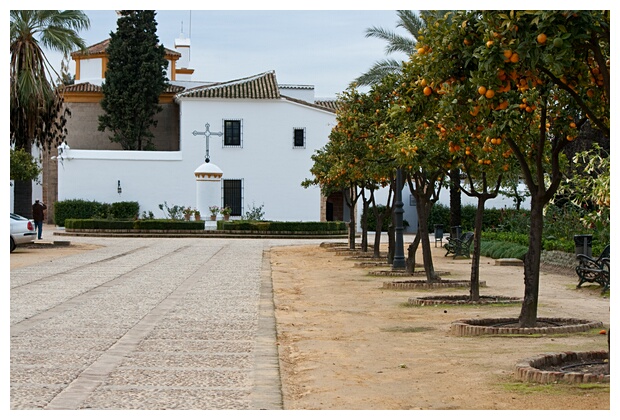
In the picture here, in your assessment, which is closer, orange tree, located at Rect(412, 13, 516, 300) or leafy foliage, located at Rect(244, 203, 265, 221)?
orange tree, located at Rect(412, 13, 516, 300)

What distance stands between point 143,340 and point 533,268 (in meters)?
4.19

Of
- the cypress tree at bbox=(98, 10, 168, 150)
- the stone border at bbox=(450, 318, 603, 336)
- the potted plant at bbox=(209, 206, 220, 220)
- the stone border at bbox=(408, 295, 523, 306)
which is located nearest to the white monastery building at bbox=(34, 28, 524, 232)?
the potted plant at bbox=(209, 206, 220, 220)

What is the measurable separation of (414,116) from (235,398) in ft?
13.5

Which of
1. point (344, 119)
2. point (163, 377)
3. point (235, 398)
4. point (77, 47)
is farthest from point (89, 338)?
point (77, 47)

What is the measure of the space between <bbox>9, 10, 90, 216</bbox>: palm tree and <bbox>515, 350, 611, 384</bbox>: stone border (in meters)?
23.1

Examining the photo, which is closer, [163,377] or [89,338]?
[163,377]

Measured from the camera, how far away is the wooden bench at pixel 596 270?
15305mm

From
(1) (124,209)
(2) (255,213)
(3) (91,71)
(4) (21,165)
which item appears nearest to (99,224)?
(4) (21,165)

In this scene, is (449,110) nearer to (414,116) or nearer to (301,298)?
(414,116)

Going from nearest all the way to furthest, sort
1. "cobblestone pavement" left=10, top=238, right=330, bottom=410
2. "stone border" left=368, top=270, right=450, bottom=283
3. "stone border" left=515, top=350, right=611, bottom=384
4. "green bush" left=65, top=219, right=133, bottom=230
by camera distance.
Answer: "cobblestone pavement" left=10, top=238, right=330, bottom=410, "stone border" left=515, top=350, right=611, bottom=384, "stone border" left=368, top=270, right=450, bottom=283, "green bush" left=65, top=219, right=133, bottom=230

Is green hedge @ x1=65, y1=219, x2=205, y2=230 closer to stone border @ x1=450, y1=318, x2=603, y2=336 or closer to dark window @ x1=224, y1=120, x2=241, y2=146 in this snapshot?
dark window @ x1=224, y1=120, x2=241, y2=146

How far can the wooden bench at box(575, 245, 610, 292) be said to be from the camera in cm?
1530

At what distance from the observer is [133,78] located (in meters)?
49.0

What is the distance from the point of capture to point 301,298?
599 inches
